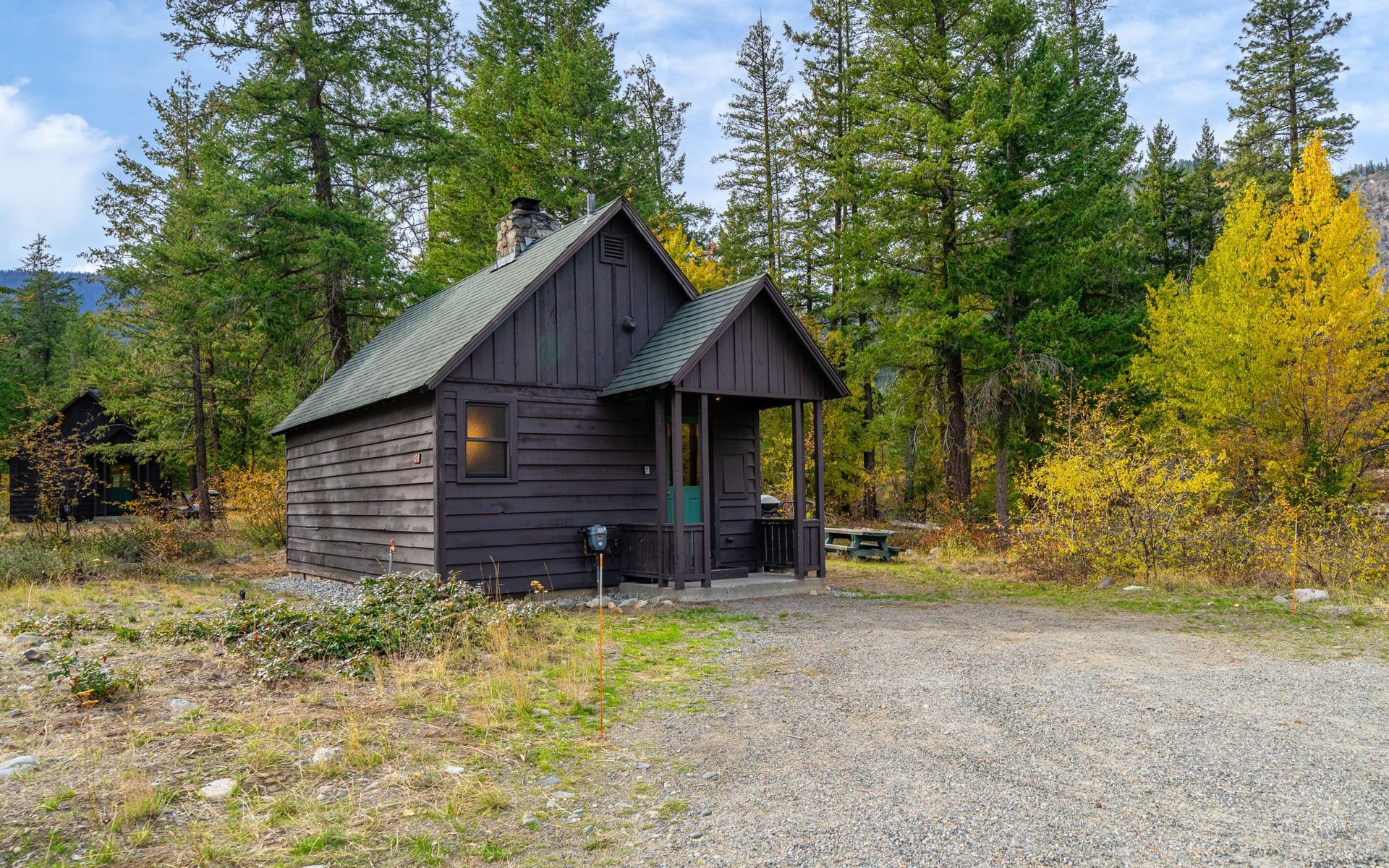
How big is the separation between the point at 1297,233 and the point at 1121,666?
16.2 metres

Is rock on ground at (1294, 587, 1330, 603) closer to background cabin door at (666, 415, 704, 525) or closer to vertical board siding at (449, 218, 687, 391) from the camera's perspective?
background cabin door at (666, 415, 704, 525)

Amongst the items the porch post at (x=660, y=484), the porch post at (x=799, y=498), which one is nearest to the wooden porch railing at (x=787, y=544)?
the porch post at (x=799, y=498)

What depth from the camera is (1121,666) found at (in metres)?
7.51

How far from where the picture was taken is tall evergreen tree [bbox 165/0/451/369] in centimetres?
1839

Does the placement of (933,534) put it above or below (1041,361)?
below

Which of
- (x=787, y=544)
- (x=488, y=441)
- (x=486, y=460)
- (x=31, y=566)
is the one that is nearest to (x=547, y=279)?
(x=488, y=441)

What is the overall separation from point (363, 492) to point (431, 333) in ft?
9.40

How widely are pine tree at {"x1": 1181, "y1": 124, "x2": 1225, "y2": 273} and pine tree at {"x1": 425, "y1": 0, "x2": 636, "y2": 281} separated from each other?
18129 mm

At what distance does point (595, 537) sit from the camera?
32.8 ft

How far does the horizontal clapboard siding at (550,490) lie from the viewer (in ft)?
37.7

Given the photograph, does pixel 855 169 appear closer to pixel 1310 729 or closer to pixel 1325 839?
pixel 1310 729

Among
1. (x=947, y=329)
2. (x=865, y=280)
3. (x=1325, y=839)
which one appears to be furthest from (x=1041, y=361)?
→ (x=1325, y=839)

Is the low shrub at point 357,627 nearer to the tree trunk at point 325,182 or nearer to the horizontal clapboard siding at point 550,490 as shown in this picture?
the horizontal clapboard siding at point 550,490

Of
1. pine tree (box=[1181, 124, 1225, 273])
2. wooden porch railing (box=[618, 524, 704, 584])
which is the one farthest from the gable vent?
pine tree (box=[1181, 124, 1225, 273])
